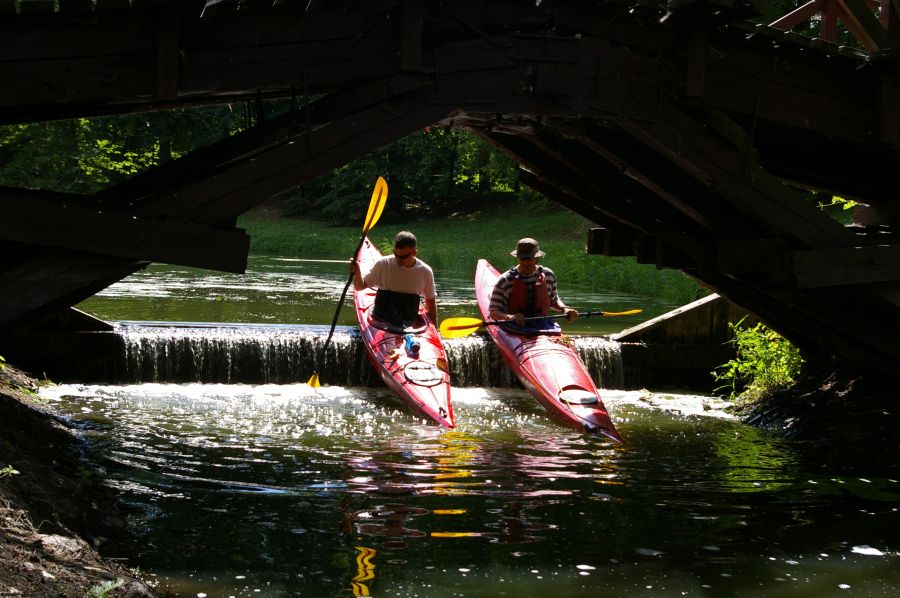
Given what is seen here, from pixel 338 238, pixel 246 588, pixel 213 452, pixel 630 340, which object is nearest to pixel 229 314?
pixel 630 340

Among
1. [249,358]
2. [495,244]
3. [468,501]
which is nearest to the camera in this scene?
[468,501]

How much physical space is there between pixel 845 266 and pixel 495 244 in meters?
24.6

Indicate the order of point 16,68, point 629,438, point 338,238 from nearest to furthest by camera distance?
point 16,68, point 629,438, point 338,238

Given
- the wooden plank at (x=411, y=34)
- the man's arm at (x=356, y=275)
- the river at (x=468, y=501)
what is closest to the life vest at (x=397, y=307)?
the man's arm at (x=356, y=275)

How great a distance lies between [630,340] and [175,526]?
26.2ft

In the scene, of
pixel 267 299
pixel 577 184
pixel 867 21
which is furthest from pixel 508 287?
pixel 267 299

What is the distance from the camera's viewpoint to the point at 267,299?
19.2 metres

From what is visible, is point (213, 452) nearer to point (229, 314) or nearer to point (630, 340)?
point (630, 340)

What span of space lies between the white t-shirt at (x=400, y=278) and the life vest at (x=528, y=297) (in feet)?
2.95

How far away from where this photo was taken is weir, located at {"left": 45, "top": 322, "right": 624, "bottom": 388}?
11.8 m

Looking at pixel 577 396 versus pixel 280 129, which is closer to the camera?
pixel 280 129

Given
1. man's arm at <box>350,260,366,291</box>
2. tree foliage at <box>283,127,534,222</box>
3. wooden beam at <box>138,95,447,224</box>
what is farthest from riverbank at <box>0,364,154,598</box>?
tree foliage at <box>283,127,534,222</box>

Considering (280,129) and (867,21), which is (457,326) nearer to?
(280,129)

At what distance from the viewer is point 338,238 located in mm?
39125
